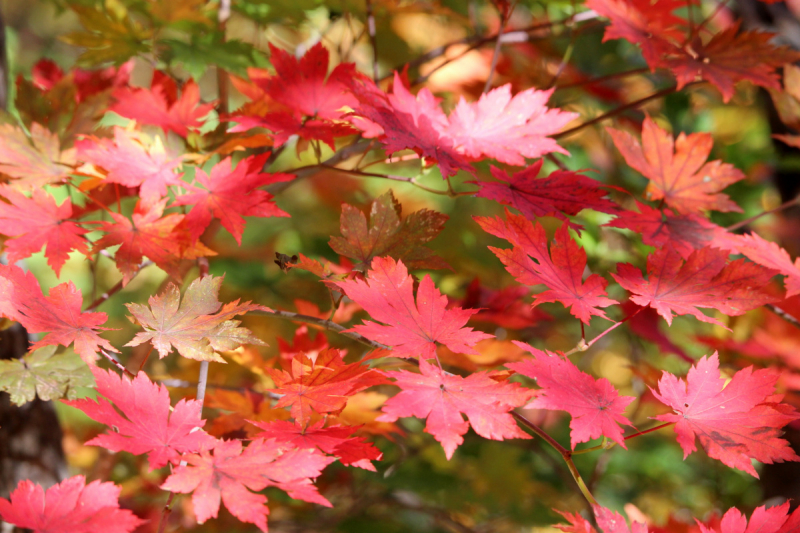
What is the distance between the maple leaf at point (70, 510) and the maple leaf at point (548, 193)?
1.41ft

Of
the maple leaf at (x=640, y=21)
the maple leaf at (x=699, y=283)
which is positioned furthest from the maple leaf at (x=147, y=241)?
the maple leaf at (x=640, y=21)

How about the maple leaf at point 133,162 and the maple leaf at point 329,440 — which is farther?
Answer: the maple leaf at point 133,162

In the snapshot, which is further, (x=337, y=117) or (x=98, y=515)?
(x=337, y=117)

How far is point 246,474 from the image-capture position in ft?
1.51

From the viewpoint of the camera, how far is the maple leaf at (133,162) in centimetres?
63

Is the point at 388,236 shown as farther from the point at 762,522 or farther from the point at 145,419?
the point at 762,522

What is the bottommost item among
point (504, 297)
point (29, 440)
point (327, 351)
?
point (29, 440)

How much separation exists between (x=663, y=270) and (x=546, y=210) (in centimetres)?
14

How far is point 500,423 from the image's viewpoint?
1.57 feet

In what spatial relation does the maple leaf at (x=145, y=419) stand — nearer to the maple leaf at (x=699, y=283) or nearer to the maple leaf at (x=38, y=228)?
the maple leaf at (x=38, y=228)

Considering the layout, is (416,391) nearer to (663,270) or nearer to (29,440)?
(663,270)

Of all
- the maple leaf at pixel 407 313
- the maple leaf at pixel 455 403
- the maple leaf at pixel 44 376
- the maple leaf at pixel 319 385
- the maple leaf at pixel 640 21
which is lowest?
the maple leaf at pixel 44 376

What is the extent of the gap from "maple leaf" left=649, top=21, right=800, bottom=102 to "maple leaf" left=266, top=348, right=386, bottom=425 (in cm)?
57

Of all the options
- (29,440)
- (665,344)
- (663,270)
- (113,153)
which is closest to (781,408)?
(663,270)
